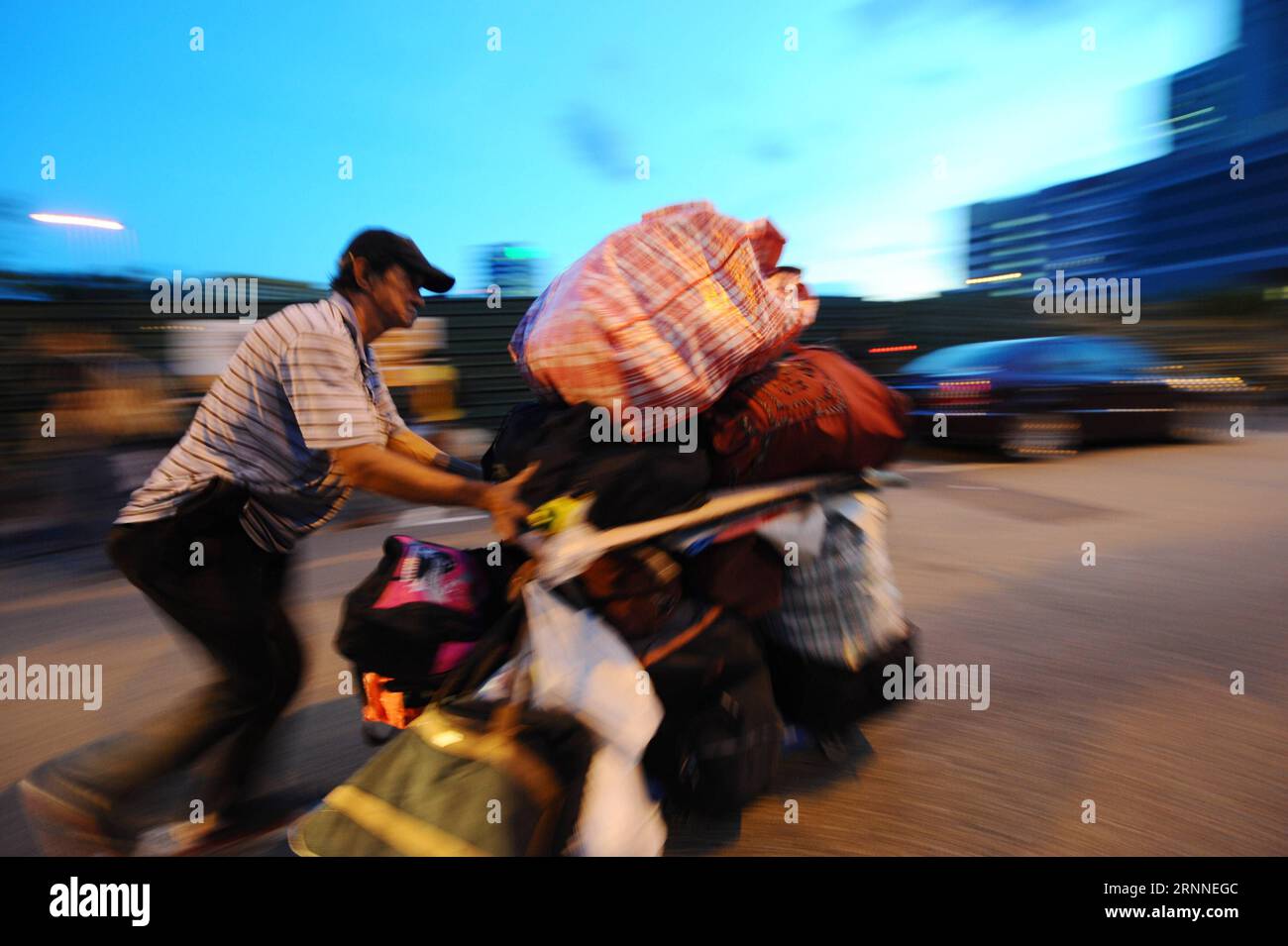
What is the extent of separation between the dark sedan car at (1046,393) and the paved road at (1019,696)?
2470mm

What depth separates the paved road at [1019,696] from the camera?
2291mm

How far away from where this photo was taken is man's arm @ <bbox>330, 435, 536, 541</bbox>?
74.7 inches

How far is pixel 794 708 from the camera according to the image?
2.40m

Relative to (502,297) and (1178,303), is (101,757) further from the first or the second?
(1178,303)

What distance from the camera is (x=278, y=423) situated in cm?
201

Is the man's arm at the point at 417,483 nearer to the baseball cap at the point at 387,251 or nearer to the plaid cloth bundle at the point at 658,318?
the plaid cloth bundle at the point at 658,318

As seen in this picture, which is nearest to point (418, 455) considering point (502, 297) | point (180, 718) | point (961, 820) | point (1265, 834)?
point (180, 718)
